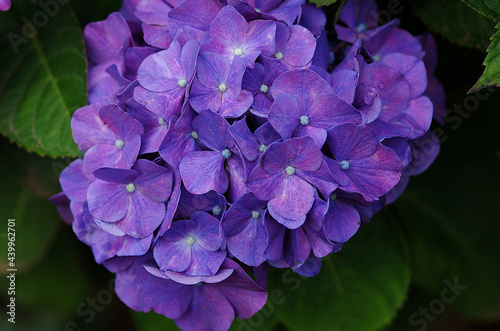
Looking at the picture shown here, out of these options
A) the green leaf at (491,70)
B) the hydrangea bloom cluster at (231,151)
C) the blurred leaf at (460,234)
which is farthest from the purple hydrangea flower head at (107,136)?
the blurred leaf at (460,234)

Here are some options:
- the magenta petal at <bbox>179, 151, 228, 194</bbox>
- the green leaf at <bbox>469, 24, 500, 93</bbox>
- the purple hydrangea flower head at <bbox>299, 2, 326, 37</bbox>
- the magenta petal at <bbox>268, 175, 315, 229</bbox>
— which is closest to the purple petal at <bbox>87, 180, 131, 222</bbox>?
the magenta petal at <bbox>179, 151, 228, 194</bbox>

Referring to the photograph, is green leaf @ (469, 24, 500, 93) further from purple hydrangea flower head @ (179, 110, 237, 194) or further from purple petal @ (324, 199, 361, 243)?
purple hydrangea flower head @ (179, 110, 237, 194)

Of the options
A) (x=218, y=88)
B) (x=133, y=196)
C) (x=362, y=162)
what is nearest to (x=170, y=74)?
(x=218, y=88)

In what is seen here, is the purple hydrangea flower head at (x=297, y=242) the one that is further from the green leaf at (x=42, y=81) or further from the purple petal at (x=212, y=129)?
the green leaf at (x=42, y=81)

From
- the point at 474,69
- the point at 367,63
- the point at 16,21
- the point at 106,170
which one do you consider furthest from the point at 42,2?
the point at 474,69

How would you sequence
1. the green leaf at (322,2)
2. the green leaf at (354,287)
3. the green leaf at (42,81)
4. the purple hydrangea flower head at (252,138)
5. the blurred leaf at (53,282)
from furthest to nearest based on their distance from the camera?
the blurred leaf at (53,282) < the green leaf at (354,287) < the green leaf at (42,81) < the green leaf at (322,2) < the purple hydrangea flower head at (252,138)

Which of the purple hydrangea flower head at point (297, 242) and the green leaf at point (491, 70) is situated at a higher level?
the green leaf at point (491, 70)
